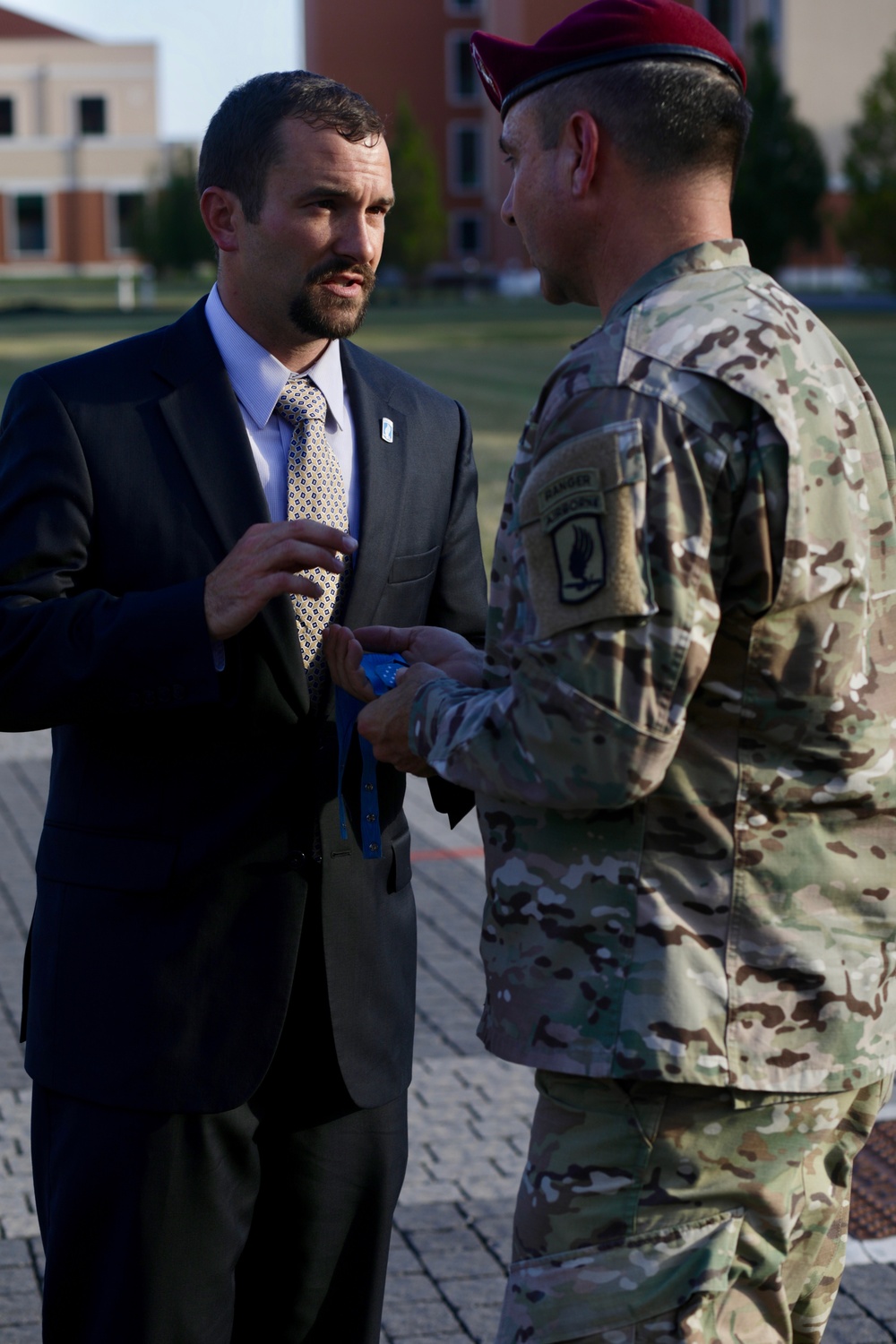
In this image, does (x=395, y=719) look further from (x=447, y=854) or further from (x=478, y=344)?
(x=478, y=344)

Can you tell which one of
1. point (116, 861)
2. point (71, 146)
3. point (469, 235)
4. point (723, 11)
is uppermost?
point (723, 11)

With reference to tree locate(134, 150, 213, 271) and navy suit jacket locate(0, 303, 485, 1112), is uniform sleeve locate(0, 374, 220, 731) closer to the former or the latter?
navy suit jacket locate(0, 303, 485, 1112)

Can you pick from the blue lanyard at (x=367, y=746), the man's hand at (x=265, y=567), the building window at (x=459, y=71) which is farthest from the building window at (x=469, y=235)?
the man's hand at (x=265, y=567)

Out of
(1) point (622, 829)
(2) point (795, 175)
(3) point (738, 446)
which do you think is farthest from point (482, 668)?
(2) point (795, 175)

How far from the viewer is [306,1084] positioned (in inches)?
109

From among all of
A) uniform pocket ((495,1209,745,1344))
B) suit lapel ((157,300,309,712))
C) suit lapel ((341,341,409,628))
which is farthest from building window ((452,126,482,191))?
uniform pocket ((495,1209,745,1344))

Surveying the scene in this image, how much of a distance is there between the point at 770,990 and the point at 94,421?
134cm

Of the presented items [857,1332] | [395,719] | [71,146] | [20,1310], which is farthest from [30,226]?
[395,719]

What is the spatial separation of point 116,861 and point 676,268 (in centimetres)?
124

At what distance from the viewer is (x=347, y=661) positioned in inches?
96.5

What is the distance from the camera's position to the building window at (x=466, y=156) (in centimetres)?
7656

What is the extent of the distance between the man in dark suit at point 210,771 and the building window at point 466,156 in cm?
7661

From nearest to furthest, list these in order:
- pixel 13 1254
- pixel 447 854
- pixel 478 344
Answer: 1. pixel 13 1254
2. pixel 447 854
3. pixel 478 344

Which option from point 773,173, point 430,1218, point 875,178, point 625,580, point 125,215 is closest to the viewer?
point 625,580
